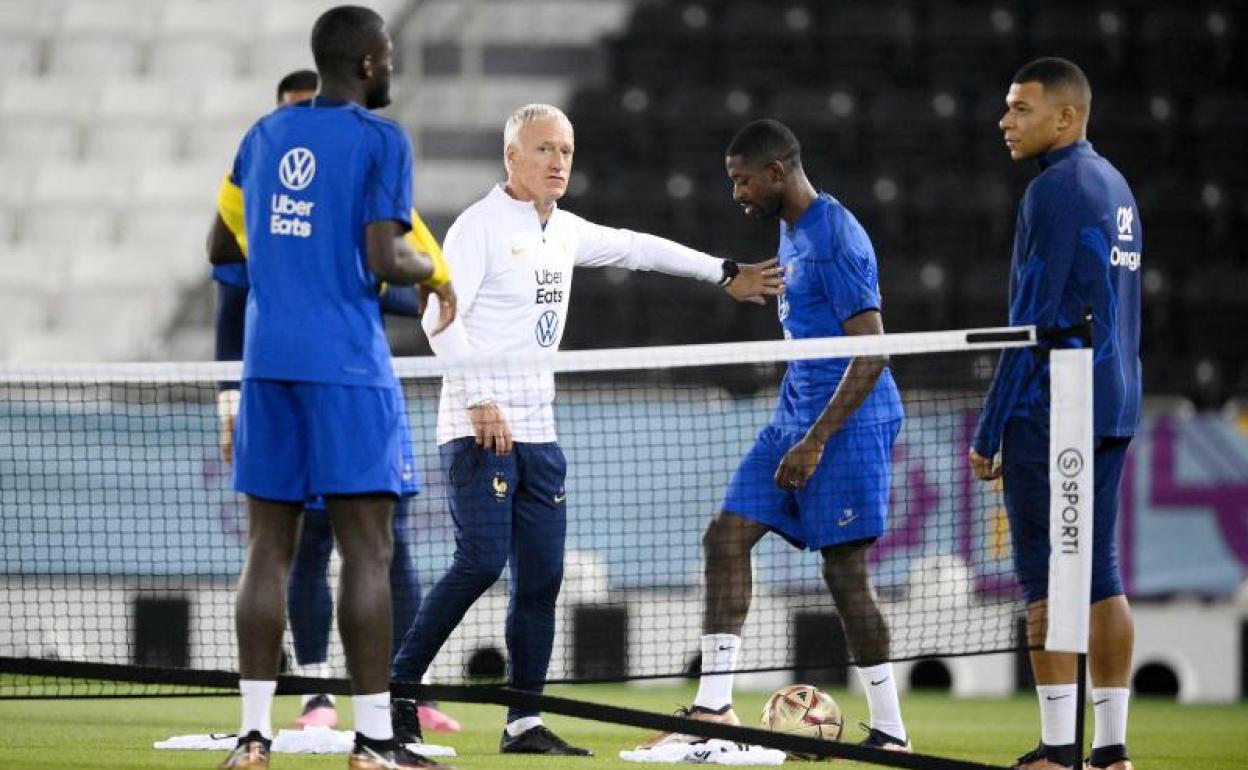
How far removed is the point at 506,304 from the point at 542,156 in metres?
0.53

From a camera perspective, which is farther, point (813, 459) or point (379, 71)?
point (813, 459)

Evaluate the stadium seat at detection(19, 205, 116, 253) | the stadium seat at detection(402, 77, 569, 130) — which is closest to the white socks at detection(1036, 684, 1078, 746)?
the stadium seat at detection(402, 77, 569, 130)

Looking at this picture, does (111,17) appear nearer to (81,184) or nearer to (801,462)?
(81,184)

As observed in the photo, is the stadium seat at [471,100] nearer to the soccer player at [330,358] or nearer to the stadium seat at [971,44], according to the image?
the stadium seat at [971,44]

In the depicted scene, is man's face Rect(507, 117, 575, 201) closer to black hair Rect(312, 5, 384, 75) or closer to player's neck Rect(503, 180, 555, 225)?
player's neck Rect(503, 180, 555, 225)

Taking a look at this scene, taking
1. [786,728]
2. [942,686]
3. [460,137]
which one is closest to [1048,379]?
[786,728]

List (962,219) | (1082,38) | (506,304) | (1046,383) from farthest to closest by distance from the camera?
(1082,38)
(962,219)
(506,304)
(1046,383)

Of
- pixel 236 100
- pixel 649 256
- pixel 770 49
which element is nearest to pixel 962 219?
pixel 770 49

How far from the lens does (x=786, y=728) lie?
6656 mm

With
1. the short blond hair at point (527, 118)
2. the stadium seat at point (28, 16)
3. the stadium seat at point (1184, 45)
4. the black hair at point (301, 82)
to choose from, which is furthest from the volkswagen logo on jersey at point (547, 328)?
the stadium seat at point (28, 16)

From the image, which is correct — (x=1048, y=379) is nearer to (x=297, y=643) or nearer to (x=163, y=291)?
(x=297, y=643)

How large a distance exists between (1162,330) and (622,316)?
3916mm

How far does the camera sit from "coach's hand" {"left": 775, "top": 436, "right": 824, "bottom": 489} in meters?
6.28

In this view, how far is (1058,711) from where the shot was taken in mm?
5695
